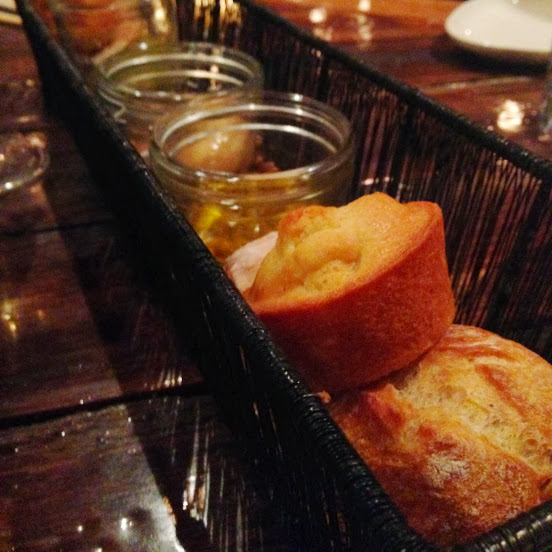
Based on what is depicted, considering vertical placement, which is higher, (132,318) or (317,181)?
(317,181)

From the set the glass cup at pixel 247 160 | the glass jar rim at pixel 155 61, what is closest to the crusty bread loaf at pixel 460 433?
the glass cup at pixel 247 160

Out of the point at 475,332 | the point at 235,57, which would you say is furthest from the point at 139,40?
the point at 475,332

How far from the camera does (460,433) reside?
419 millimetres

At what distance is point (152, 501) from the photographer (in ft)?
1.70

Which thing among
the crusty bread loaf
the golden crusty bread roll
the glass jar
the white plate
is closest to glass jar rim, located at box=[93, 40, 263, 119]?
the glass jar

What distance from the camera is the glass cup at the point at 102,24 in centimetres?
107

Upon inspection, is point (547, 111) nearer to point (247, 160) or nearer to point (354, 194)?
point (354, 194)

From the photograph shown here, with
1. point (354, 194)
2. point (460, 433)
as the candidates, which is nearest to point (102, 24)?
point (354, 194)

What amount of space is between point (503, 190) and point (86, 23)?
847 mm

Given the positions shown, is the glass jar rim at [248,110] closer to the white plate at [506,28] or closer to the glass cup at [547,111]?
the glass cup at [547,111]

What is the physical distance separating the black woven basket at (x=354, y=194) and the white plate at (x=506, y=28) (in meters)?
0.65

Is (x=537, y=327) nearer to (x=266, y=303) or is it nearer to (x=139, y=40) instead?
(x=266, y=303)

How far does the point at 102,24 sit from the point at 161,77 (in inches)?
5.8

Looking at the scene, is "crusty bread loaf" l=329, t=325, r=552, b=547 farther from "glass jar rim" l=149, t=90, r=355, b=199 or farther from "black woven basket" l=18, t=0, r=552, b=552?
"glass jar rim" l=149, t=90, r=355, b=199
